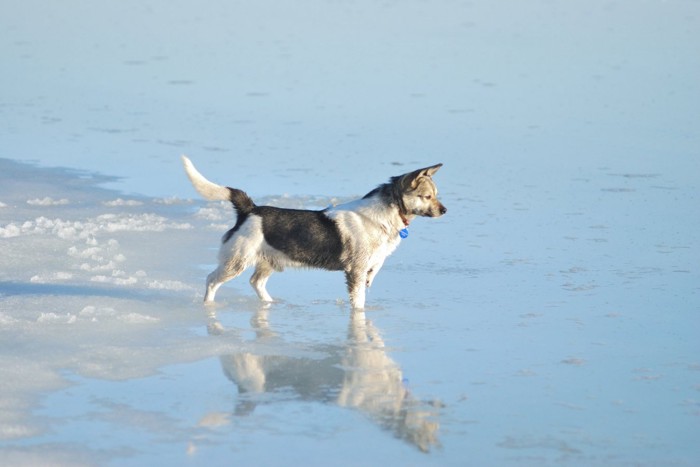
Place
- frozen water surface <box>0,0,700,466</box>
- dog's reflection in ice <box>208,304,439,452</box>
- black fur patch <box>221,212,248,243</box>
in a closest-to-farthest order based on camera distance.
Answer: frozen water surface <box>0,0,700,466</box>
dog's reflection in ice <box>208,304,439,452</box>
black fur patch <box>221,212,248,243</box>

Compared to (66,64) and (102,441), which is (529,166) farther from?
(66,64)

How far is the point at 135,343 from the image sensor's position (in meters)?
7.64

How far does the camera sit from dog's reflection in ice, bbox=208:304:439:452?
6.27m

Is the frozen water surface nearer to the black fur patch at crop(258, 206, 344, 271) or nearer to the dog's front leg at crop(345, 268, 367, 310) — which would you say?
the dog's front leg at crop(345, 268, 367, 310)

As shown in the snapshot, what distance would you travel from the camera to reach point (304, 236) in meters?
8.83

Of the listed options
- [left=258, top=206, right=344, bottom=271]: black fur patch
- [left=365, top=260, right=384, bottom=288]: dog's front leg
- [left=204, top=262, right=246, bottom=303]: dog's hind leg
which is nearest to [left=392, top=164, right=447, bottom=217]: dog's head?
[left=365, top=260, right=384, bottom=288]: dog's front leg

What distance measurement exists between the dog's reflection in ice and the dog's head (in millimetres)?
1192

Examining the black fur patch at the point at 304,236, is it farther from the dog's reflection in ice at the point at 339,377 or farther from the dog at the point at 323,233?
the dog's reflection in ice at the point at 339,377

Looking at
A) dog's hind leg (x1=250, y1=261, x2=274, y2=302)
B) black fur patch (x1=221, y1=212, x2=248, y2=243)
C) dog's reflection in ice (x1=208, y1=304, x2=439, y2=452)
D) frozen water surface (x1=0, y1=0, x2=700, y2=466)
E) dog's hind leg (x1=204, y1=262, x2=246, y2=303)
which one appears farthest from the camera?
dog's hind leg (x1=250, y1=261, x2=274, y2=302)

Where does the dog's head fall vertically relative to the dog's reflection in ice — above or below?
above

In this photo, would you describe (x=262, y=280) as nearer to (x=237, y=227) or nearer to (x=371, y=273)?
(x=237, y=227)

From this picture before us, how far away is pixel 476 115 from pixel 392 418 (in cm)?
1122

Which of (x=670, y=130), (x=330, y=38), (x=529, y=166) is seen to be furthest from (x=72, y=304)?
(x=330, y=38)

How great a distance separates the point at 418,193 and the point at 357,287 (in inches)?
33.6
